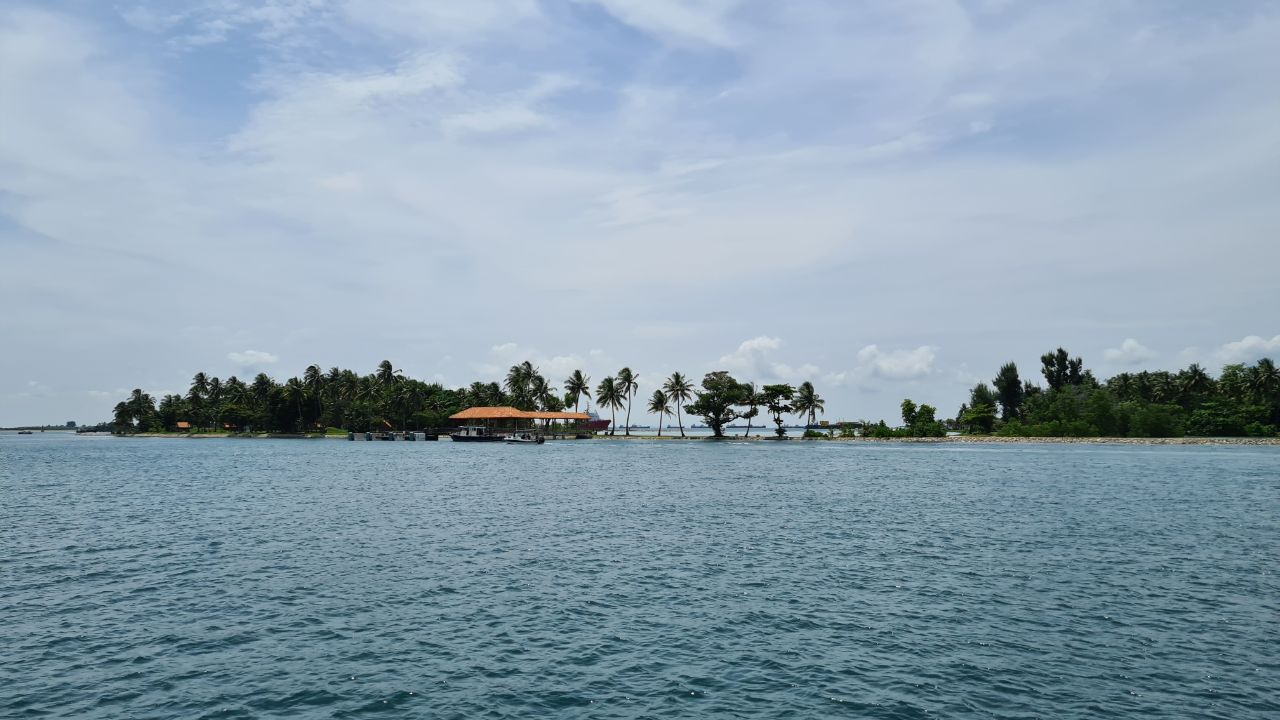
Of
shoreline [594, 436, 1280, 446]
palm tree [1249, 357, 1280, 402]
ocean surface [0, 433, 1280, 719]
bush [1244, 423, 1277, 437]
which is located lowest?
ocean surface [0, 433, 1280, 719]

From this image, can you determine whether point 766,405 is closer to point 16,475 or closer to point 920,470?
point 920,470

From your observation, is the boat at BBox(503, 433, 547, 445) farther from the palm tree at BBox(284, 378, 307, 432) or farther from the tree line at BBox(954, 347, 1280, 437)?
the tree line at BBox(954, 347, 1280, 437)

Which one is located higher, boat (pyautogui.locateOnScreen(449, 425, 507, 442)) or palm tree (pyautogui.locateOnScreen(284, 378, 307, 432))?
→ palm tree (pyautogui.locateOnScreen(284, 378, 307, 432))

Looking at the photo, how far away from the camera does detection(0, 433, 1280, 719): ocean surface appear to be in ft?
50.4

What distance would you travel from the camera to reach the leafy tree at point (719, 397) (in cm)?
17262

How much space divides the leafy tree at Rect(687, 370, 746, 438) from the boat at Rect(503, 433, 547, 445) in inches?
1504

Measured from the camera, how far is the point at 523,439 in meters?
169

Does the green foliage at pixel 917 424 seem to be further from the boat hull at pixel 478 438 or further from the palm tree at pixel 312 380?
the palm tree at pixel 312 380

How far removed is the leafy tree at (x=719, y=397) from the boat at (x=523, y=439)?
3819cm

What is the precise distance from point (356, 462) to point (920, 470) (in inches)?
2797

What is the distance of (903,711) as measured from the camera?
47.6ft

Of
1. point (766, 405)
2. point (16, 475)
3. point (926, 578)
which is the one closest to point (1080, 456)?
point (766, 405)

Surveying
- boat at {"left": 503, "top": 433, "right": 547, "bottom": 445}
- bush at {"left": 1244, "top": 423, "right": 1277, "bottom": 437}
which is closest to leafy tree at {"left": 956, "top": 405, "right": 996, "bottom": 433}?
bush at {"left": 1244, "top": 423, "right": 1277, "bottom": 437}

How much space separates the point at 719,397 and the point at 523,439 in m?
48.0
